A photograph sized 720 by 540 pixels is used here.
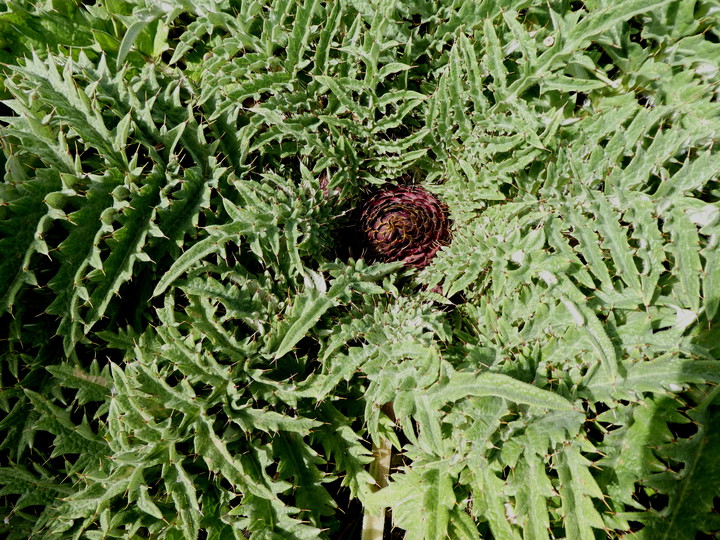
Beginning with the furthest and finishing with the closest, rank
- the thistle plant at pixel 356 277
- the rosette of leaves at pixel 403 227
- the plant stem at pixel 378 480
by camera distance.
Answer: the rosette of leaves at pixel 403 227 → the plant stem at pixel 378 480 → the thistle plant at pixel 356 277

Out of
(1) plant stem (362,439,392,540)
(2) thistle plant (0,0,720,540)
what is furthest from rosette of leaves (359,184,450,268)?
(1) plant stem (362,439,392,540)

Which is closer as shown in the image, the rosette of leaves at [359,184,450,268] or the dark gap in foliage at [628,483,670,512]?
the dark gap in foliage at [628,483,670,512]

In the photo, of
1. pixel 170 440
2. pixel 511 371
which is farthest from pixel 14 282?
pixel 511 371

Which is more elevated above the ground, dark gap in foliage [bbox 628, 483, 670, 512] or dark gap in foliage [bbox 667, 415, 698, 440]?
dark gap in foliage [bbox 667, 415, 698, 440]

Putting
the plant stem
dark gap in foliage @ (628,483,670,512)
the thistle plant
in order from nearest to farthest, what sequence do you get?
the thistle plant, dark gap in foliage @ (628,483,670,512), the plant stem

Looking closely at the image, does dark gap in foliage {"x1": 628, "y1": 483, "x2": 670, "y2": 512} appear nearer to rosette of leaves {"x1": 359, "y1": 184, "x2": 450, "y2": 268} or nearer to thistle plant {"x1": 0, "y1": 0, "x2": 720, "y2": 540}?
thistle plant {"x1": 0, "y1": 0, "x2": 720, "y2": 540}

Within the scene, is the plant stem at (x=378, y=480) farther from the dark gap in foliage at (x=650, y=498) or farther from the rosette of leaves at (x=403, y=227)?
the dark gap in foliage at (x=650, y=498)

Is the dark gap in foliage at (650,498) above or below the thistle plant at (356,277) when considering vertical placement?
below

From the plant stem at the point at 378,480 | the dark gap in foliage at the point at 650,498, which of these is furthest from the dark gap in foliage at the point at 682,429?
the plant stem at the point at 378,480

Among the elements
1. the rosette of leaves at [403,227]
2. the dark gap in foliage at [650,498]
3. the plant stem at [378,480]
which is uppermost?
the rosette of leaves at [403,227]
